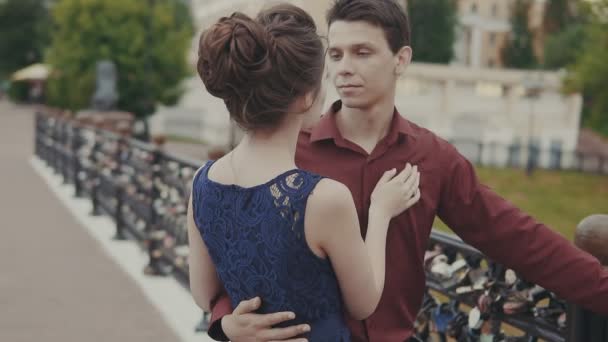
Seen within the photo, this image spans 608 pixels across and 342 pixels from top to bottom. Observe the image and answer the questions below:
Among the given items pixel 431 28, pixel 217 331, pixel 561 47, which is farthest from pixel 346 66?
pixel 561 47

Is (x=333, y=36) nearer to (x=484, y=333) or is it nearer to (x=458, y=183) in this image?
(x=458, y=183)

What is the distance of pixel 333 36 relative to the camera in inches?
87.4

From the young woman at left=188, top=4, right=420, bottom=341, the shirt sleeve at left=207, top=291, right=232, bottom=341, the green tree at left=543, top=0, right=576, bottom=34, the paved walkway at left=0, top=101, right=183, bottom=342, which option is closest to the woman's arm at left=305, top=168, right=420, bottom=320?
the young woman at left=188, top=4, right=420, bottom=341

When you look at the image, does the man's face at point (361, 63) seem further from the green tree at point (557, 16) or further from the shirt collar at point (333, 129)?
the green tree at point (557, 16)

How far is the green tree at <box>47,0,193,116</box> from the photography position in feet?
108

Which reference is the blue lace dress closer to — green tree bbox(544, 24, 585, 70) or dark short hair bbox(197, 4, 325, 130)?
dark short hair bbox(197, 4, 325, 130)

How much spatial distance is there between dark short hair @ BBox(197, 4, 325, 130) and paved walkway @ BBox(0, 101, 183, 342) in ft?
12.8

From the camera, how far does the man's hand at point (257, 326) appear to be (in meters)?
1.98

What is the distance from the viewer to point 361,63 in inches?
86.4

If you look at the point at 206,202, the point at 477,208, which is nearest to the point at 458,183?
the point at 477,208

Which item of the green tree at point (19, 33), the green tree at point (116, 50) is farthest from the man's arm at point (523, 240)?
the green tree at point (19, 33)

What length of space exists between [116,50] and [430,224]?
32.9 metres

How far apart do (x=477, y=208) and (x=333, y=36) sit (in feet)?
1.92

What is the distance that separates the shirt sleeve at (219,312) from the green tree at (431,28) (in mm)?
66397
